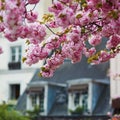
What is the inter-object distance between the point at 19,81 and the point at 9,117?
17.1 m

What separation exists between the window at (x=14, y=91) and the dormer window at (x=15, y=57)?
3.73 ft

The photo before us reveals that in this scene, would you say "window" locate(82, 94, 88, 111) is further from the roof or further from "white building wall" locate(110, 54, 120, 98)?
"white building wall" locate(110, 54, 120, 98)

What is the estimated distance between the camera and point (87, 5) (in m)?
3.66

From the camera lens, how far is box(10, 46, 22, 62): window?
29433mm

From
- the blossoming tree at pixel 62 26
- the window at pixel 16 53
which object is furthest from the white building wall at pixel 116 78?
the blossoming tree at pixel 62 26

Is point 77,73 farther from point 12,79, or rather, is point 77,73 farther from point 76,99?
point 12,79

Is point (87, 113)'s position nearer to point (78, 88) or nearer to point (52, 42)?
point (78, 88)

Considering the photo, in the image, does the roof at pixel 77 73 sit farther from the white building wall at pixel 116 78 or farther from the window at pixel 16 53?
the window at pixel 16 53

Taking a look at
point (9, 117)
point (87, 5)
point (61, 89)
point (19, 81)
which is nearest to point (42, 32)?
point (87, 5)

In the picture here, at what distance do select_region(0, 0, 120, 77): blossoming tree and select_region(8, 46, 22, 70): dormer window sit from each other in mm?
24221

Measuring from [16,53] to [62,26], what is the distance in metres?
26.3

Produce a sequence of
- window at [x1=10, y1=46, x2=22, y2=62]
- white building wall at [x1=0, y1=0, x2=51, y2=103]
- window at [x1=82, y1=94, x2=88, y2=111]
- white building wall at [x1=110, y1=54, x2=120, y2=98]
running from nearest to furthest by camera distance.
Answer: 1. white building wall at [x1=110, y1=54, x2=120, y2=98]
2. window at [x1=82, y1=94, x2=88, y2=111]
3. white building wall at [x1=0, y1=0, x2=51, y2=103]
4. window at [x1=10, y1=46, x2=22, y2=62]

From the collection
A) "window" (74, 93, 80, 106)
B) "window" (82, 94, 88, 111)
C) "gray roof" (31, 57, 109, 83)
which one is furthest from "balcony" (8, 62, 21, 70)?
"window" (82, 94, 88, 111)

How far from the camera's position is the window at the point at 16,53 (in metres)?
29.4
